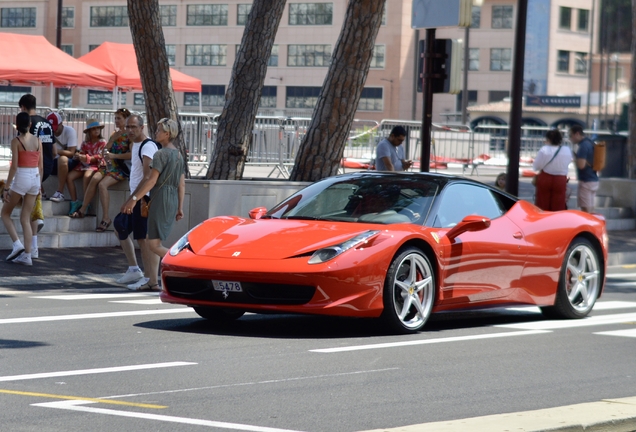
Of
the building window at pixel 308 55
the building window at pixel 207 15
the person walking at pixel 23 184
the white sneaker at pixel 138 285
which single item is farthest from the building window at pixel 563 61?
the white sneaker at pixel 138 285

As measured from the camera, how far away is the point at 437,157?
1243 inches

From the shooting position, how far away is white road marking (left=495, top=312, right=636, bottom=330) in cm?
1004

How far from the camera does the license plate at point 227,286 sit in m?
8.55

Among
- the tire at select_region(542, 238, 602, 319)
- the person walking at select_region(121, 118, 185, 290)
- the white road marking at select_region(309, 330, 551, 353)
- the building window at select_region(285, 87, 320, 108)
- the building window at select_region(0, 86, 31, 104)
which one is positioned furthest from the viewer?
the building window at select_region(285, 87, 320, 108)

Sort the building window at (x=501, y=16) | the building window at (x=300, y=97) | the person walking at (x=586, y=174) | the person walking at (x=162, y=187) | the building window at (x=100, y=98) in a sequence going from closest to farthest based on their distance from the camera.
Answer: the person walking at (x=162, y=187)
the person walking at (x=586, y=174)
the building window at (x=100, y=98)
the building window at (x=300, y=97)
the building window at (x=501, y=16)

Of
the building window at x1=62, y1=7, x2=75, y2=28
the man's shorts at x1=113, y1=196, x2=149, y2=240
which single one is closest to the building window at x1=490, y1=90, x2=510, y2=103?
the building window at x1=62, y1=7, x2=75, y2=28

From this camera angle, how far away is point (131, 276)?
12836mm

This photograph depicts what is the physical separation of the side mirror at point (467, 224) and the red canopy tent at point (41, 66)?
879 inches

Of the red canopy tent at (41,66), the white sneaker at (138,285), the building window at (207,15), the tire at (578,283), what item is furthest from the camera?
the building window at (207,15)

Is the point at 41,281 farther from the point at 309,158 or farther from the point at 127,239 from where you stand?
the point at 309,158

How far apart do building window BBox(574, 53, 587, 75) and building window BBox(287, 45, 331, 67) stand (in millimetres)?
20304

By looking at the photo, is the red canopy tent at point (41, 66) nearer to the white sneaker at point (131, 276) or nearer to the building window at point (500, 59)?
the white sneaker at point (131, 276)

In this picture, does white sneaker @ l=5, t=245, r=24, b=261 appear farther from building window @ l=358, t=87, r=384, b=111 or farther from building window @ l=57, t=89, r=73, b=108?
building window @ l=57, t=89, r=73, b=108

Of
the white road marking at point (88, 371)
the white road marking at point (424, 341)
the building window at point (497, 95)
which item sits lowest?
the white road marking at point (424, 341)
